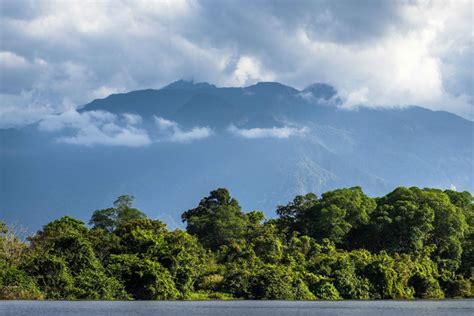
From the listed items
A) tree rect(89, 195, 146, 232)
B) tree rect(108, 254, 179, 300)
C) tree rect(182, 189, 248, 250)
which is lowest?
tree rect(108, 254, 179, 300)

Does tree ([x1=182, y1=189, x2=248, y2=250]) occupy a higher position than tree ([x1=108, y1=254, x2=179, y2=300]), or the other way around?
tree ([x1=182, y1=189, x2=248, y2=250])

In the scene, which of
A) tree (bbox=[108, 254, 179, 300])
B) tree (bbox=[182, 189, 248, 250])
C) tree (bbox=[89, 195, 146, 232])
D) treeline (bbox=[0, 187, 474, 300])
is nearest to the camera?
treeline (bbox=[0, 187, 474, 300])

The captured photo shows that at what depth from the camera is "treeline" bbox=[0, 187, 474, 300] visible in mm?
57781

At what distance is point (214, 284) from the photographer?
219 ft

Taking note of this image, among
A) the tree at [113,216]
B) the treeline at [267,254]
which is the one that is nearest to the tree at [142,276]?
the treeline at [267,254]

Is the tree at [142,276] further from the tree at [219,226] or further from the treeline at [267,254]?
the tree at [219,226]

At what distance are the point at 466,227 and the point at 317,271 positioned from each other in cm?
2747

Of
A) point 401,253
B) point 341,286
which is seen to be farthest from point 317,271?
point 401,253

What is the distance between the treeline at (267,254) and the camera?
57781 millimetres

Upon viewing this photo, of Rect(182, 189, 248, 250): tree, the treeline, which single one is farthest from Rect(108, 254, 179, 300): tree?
Rect(182, 189, 248, 250): tree

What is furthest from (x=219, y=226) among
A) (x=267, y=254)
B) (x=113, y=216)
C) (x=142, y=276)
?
(x=113, y=216)

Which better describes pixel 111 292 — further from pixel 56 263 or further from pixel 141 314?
pixel 141 314

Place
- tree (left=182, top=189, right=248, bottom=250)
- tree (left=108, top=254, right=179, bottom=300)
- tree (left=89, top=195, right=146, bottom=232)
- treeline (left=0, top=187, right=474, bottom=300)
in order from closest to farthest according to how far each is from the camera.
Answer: treeline (left=0, top=187, right=474, bottom=300), tree (left=108, top=254, right=179, bottom=300), tree (left=182, top=189, right=248, bottom=250), tree (left=89, top=195, right=146, bottom=232)

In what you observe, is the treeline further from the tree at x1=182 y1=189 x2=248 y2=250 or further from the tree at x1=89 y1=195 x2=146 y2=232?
the tree at x1=89 y1=195 x2=146 y2=232
